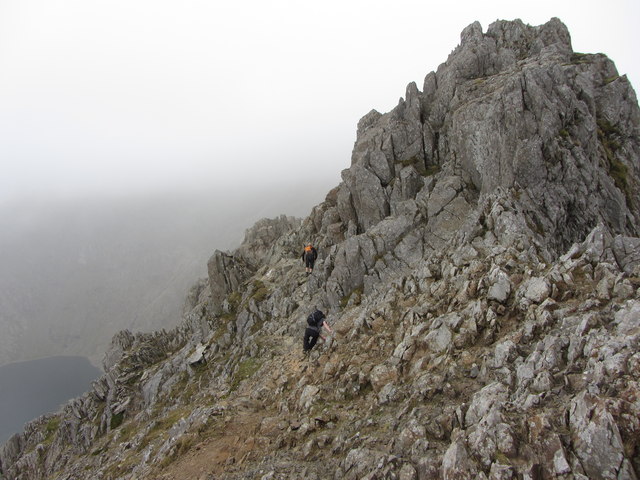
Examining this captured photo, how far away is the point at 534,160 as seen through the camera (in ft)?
110

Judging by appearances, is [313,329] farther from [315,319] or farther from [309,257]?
[309,257]

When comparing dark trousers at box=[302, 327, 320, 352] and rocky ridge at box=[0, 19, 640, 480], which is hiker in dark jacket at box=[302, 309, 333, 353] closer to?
dark trousers at box=[302, 327, 320, 352]

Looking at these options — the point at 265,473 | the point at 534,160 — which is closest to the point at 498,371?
the point at 265,473

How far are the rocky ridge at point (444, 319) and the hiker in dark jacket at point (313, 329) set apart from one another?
53.8 inches

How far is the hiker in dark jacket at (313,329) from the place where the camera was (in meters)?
27.8

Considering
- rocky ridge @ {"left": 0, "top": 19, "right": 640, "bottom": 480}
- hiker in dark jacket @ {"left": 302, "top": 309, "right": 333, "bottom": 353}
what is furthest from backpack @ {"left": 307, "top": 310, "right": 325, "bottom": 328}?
rocky ridge @ {"left": 0, "top": 19, "right": 640, "bottom": 480}

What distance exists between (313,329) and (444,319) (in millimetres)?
10756

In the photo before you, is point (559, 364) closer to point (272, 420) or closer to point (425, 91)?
point (272, 420)

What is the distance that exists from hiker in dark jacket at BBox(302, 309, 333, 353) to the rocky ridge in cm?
137

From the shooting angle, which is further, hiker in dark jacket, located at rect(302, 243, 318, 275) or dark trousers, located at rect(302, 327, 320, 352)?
hiker in dark jacket, located at rect(302, 243, 318, 275)

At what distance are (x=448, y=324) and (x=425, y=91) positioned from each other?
1556 inches

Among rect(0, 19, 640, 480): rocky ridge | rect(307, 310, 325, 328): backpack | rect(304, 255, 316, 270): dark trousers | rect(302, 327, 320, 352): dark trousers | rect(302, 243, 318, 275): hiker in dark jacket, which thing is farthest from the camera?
rect(304, 255, 316, 270): dark trousers

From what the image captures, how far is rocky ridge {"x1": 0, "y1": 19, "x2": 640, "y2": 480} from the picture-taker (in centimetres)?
1227

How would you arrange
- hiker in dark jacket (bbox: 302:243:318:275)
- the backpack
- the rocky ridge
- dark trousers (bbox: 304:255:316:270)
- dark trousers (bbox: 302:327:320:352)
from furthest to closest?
dark trousers (bbox: 304:255:316:270) → hiker in dark jacket (bbox: 302:243:318:275) → dark trousers (bbox: 302:327:320:352) → the backpack → the rocky ridge
